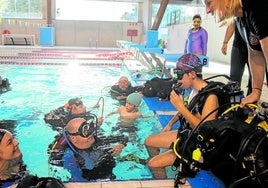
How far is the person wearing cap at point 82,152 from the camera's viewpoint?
253 cm

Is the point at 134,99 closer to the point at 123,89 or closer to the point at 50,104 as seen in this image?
the point at 123,89

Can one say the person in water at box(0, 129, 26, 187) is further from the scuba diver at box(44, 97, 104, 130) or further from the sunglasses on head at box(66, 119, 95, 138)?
the scuba diver at box(44, 97, 104, 130)

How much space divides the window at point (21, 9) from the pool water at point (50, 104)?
1163 cm

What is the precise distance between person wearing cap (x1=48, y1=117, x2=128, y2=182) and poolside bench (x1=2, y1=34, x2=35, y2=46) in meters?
16.7

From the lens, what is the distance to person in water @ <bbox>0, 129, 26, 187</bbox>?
2.22 m

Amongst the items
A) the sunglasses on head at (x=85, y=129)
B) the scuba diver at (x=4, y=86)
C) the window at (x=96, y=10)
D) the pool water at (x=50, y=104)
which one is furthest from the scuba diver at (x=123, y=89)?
the window at (x=96, y=10)

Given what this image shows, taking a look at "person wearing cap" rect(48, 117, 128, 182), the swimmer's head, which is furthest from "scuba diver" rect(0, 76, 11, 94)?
"person wearing cap" rect(48, 117, 128, 182)

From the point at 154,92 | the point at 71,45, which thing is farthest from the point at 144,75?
the point at 71,45

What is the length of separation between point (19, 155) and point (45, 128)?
1108mm

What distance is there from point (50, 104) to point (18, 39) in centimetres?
1506

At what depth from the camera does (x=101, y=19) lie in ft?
68.7

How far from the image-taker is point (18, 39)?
18703 mm

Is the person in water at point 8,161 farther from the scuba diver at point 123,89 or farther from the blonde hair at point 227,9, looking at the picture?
the scuba diver at point 123,89

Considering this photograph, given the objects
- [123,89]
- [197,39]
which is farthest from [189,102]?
[197,39]
